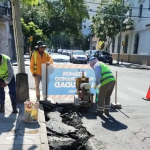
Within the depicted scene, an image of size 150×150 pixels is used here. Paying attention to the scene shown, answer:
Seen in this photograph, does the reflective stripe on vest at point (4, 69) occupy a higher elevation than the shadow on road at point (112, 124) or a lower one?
higher

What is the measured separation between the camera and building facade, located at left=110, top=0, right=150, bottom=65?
2331 cm

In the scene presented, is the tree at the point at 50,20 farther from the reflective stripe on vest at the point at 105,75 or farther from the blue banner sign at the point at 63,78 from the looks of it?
the reflective stripe on vest at the point at 105,75

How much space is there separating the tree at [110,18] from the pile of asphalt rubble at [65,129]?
2049 centimetres

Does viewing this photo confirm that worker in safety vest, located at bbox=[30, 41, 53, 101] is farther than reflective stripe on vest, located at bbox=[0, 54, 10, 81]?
Yes

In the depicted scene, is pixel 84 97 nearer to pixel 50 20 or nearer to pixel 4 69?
pixel 4 69

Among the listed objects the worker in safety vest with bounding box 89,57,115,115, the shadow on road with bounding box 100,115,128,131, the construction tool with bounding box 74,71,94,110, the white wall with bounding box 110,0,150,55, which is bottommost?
the shadow on road with bounding box 100,115,128,131

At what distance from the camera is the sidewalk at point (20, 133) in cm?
314

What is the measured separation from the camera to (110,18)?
24750mm

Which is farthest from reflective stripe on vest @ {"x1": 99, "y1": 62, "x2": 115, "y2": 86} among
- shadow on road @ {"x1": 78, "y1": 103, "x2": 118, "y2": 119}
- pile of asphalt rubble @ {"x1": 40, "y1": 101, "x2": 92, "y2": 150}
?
pile of asphalt rubble @ {"x1": 40, "y1": 101, "x2": 92, "y2": 150}

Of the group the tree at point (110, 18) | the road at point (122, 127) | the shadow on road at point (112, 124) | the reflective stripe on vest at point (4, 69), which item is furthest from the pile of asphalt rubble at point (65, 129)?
the tree at point (110, 18)

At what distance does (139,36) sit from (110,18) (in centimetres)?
494

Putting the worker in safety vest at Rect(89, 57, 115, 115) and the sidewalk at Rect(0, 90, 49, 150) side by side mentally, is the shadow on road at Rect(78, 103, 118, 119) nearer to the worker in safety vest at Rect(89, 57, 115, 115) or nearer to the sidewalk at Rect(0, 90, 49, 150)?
the worker in safety vest at Rect(89, 57, 115, 115)

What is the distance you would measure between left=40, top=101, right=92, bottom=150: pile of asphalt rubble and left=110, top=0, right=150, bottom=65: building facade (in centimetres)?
1970

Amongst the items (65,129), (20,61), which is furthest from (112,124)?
(20,61)
